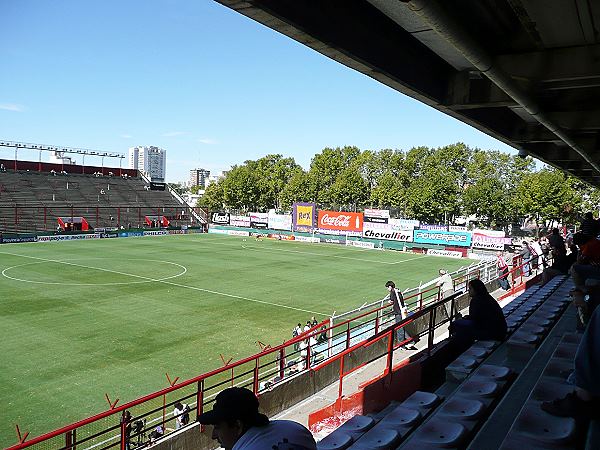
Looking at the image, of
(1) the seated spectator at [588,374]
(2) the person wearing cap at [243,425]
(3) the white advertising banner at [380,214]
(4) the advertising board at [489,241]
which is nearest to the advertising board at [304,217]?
(3) the white advertising banner at [380,214]

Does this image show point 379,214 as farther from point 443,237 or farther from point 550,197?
point 550,197

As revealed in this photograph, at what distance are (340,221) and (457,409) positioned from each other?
47.0 m

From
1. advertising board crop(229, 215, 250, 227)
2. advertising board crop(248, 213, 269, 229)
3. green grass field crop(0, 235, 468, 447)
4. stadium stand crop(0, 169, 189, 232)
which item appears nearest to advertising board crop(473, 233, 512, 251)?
green grass field crop(0, 235, 468, 447)

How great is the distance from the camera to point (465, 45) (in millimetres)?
3594

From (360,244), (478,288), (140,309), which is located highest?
(478,288)

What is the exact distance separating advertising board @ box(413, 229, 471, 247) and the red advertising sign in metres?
6.84

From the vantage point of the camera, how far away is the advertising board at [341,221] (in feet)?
162

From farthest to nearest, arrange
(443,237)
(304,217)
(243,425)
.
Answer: (304,217) → (443,237) → (243,425)

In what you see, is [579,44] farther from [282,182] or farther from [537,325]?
[282,182]

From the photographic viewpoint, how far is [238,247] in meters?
43.7

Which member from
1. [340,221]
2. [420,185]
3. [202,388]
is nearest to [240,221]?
[340,221]

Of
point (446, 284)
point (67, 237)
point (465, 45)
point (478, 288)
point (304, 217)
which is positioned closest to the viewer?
point (465, 45)

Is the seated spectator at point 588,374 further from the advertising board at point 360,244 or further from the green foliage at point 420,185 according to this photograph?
the green foliage at point 420,185

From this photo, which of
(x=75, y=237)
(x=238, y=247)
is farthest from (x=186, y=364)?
(x=75, y=237)
